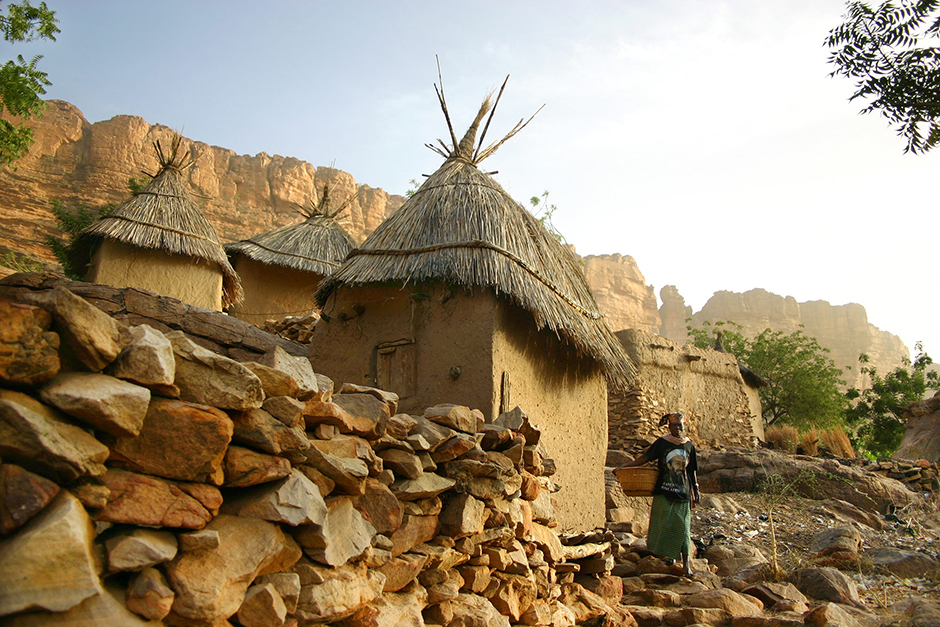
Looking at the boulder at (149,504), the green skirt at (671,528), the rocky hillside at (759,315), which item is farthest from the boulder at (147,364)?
the rocky hillside at (759,315)

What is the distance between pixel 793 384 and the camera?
24.3m

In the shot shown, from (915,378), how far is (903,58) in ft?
61.9

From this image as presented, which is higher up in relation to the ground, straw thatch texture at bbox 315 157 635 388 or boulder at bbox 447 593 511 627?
straw thatch texture at bbox 315 157 635 388

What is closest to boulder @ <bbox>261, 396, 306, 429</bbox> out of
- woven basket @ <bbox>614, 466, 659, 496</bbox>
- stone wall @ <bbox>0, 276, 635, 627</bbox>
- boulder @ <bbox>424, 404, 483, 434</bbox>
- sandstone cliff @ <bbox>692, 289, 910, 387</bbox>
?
stone wall @ <bbox>0, 276, 635, 627</bbox>

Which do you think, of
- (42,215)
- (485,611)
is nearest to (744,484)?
(485,611)

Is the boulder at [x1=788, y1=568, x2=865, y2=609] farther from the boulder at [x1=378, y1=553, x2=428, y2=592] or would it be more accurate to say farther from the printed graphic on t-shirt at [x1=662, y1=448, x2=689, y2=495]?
the boulder at [x1=378, y1=553, x2=428, y2=592]

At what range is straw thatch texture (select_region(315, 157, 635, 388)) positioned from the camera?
552cm

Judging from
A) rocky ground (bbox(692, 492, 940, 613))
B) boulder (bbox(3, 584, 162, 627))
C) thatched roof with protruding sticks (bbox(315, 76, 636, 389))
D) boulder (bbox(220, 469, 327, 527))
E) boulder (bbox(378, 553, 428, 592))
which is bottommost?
rocky ground (bbox(692, 492, 940, 613))

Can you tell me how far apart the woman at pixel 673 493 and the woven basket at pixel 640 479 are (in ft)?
0.23

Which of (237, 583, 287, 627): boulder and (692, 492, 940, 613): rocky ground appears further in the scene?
(692, 492, 940, 613): rocky ground

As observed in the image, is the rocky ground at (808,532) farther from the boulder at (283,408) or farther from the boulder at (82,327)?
the boulder at (82,327)

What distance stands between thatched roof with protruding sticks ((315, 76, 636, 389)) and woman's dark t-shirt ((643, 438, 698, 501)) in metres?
0.94

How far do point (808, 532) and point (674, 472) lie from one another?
3.62m

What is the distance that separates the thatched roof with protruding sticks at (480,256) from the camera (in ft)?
18.1
